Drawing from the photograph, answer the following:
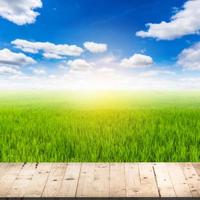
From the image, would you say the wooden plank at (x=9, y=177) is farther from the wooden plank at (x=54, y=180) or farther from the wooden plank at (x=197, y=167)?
the wooden plank at (x=197, y=167)

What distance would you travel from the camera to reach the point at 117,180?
3.67 meters

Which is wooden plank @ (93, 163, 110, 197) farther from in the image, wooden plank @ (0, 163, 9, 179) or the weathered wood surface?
wooden plank @ (0, 163, 9, 179)

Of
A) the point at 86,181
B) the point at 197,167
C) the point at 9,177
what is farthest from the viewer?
the point at 197,167

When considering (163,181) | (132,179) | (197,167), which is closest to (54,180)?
(132,179)

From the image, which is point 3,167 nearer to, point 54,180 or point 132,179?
point 54,180

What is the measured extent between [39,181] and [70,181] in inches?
11.7

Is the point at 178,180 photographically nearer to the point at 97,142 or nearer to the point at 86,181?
the point at 86,181

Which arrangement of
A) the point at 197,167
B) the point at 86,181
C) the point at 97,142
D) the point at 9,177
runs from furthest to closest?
the point at 97,142 < the point at 197,167 < the point at 9,177 < the point at 86,181

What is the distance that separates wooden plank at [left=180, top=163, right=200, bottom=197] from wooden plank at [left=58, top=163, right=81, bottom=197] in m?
1.06

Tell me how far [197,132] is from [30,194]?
5.15m

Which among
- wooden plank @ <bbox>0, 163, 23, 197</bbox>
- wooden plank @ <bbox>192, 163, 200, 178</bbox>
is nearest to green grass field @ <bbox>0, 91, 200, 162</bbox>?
wooden plank @ <bbox>192, 163, 200, 178</bbox>

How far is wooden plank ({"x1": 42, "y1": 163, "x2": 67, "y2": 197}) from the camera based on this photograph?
132 inches

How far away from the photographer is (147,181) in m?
3.65

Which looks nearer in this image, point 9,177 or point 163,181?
point 163,181
